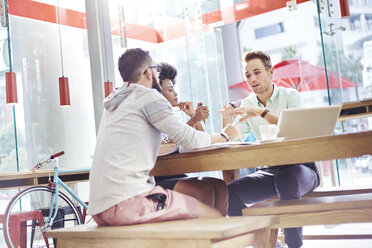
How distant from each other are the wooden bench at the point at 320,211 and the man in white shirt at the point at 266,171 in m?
0.36

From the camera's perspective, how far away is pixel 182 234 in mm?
1466

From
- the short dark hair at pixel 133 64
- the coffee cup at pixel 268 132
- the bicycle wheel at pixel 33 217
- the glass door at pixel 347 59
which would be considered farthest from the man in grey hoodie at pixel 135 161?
the glass door at pixel 347 59

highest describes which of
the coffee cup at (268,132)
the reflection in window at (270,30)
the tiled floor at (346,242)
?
the reflection in window at (270,30)

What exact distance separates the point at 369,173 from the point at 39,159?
3.30 m

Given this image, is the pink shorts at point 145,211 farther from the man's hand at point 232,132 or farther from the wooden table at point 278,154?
the man's hand at point 232,132

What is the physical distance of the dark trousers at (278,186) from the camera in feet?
Result: 7.64

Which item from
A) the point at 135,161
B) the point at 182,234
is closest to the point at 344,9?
the point at 135,161

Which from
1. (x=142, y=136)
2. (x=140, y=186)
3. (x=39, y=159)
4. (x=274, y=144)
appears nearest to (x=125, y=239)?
(x=140, y=186)

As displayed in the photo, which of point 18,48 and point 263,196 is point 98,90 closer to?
point 18,48

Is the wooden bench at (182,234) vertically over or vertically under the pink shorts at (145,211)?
under

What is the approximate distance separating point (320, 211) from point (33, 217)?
7.75 ft

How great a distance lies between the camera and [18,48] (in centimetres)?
488

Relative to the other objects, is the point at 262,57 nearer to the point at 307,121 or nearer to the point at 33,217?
the point at 307,121

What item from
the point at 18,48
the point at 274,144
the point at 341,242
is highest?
the point at 18,48
